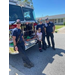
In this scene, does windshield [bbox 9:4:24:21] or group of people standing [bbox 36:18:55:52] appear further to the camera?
group of people standing [bbox 36:18:55:52]

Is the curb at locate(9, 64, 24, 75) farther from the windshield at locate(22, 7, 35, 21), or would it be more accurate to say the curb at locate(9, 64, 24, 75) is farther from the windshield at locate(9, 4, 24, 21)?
the windshield at locate(22, 7, 35, 21)

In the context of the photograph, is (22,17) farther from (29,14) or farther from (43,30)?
(43,30)

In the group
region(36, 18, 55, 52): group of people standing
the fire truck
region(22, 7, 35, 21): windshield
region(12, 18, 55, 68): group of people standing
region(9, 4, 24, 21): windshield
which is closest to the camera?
region(12, 18, 55, 68): group of people standing

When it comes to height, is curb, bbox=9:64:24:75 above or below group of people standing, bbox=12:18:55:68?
below

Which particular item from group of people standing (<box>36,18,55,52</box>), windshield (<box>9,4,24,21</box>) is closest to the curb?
group of people standing (<box>36,18,55,52</box>)

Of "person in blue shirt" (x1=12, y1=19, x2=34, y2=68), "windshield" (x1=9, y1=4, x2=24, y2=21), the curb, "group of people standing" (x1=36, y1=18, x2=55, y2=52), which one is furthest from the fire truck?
the curb

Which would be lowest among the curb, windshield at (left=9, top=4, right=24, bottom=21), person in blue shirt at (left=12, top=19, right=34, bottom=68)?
the curb

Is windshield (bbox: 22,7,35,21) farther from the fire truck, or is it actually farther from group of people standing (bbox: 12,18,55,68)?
group of people standing (bbox: 12,18,55,68)

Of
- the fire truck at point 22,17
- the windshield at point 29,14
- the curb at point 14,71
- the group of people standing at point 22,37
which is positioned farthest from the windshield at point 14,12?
the curb at point 14,71

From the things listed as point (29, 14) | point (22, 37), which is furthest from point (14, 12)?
point (22, 37)

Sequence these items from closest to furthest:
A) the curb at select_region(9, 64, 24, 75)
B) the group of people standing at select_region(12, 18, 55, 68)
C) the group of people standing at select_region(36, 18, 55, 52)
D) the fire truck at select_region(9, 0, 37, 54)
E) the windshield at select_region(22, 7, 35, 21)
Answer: the curb at select_region(9, 64, 24, 75)
the group of people standing at select_region(12, 18, 55, 68)
the fire truck at select_region(9, 0, 37, 54)
the group of people standing at select_region(36, 18, 55, 52)
the windshield at select_region(22, 7, 35, 21)

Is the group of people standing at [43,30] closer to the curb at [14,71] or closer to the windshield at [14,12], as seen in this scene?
the windshield at [14,12]
